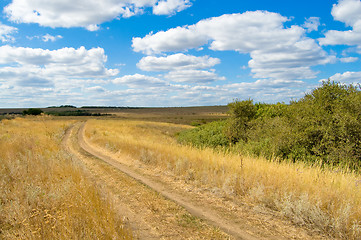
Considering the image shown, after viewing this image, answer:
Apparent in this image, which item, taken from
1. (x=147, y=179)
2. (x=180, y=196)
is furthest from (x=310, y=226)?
(x=147, y=179)

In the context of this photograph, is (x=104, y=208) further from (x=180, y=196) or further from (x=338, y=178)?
(x=338, y=178)

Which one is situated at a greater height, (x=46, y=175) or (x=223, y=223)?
(x=46, y=175)

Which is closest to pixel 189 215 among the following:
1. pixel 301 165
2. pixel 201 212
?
pixel 201 212

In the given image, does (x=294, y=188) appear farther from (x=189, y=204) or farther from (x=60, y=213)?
(x=60, y=213)

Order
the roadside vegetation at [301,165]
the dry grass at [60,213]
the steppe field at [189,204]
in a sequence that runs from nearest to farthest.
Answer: the dry grass at [60,213], the steppe field at [189,204], the roadside vegetation at [301,165]

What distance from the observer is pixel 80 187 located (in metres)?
5.56

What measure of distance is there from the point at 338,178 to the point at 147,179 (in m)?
6.20

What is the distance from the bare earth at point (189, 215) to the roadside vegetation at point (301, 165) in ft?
1.27

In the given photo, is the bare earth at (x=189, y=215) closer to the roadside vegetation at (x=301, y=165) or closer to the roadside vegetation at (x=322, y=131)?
the roadside vegetation at (x=301, y=165)

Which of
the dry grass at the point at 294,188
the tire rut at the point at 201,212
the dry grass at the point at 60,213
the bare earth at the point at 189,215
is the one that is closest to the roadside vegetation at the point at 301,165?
the dry grass at the point at 294,188

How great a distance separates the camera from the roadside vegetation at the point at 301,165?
525 centimetres

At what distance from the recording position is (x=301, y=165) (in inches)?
292

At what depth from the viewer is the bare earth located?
4773 millimetres

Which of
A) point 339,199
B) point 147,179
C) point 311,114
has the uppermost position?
point 311,114
